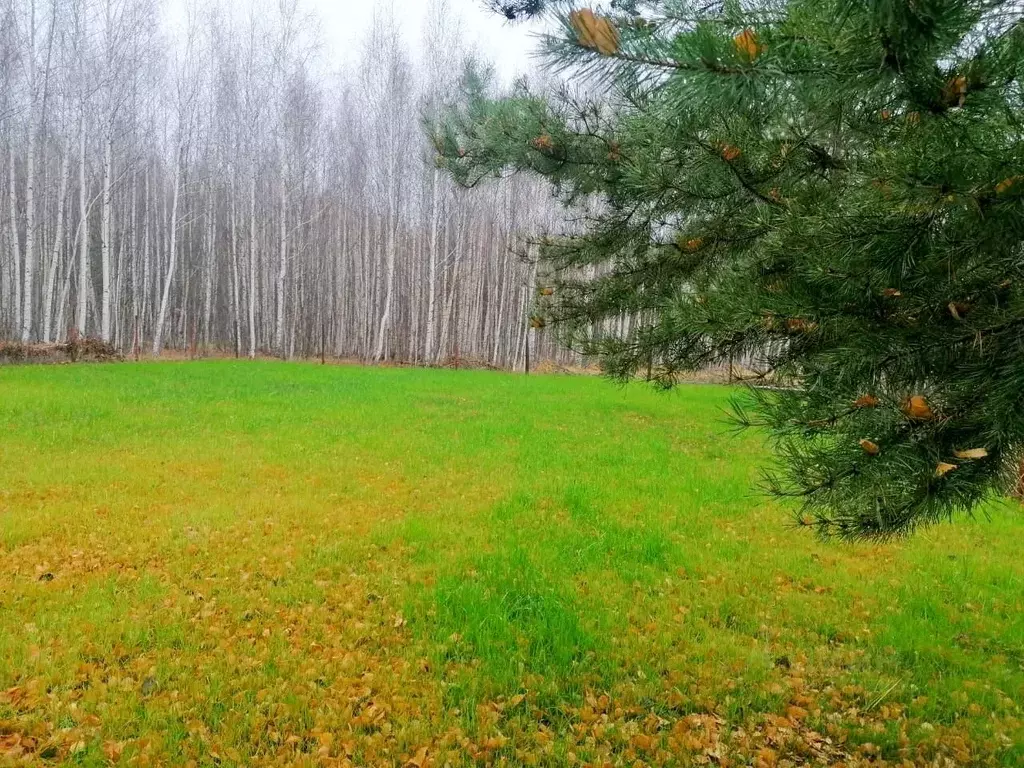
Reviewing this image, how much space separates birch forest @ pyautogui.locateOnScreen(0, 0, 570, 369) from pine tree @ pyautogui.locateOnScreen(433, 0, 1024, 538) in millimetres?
15960

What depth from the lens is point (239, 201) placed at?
25766 millimetres

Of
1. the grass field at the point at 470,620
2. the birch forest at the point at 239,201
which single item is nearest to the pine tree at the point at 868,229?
the grass field at the point at 470,620

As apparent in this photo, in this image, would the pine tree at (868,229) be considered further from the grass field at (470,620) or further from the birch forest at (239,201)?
the birch forest at (239,201)

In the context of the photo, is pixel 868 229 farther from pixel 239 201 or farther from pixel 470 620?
pixel 239 201

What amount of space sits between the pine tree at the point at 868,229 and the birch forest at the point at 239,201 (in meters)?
16.0

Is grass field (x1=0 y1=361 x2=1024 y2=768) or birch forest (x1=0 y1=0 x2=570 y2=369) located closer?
grass field (x1=0 y1=361 x2=1024 y2=768)

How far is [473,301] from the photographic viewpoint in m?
28.6

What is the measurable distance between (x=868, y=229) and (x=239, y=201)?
28767mm

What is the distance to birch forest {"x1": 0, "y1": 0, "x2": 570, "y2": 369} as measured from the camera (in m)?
17.4

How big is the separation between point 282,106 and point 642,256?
24.9 metres

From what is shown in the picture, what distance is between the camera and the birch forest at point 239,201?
1741cm

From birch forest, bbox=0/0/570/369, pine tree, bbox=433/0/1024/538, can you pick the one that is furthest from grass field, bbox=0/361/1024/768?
birch forest, bbox=0/0/570/369

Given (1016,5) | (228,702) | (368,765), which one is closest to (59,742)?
(228,702)

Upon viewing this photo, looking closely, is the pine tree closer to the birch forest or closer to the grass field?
the grass field
